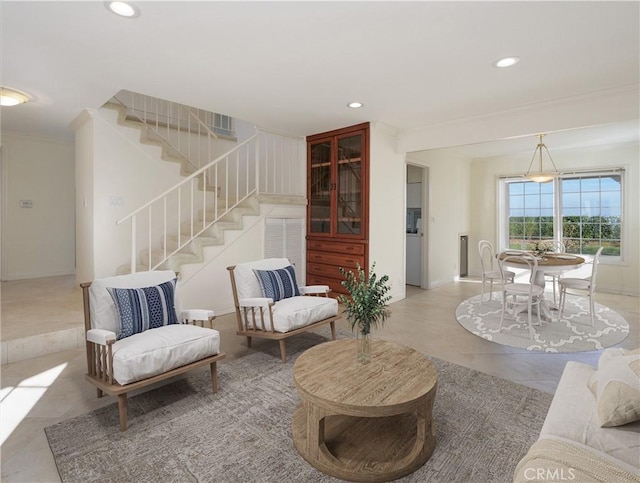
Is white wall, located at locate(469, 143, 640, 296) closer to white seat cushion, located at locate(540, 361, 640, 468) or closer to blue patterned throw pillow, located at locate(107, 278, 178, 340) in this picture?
white seat cushion, located at locate(540, 361, 640, 468)

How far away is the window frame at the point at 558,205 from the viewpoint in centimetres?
600

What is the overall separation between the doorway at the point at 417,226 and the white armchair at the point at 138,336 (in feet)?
14.9

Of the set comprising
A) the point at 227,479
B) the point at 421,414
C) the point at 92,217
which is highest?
the point at 92,217

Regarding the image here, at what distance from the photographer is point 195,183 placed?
546cm

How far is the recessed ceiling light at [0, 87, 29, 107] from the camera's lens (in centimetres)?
354

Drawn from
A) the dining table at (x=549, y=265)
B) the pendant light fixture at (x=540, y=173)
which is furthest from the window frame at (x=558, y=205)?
the dining table at (x=549, y=265)

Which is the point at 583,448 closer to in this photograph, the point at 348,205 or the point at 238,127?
the point at 348,205

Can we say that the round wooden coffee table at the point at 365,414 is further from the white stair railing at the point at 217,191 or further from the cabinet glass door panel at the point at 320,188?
the cabinet glass door panel at the point at 320,188

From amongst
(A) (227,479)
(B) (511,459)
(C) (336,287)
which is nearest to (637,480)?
(B) (511,459)

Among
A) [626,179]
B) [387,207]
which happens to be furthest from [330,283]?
[626,179]

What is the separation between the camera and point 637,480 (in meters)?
1.09

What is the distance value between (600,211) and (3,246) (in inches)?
392

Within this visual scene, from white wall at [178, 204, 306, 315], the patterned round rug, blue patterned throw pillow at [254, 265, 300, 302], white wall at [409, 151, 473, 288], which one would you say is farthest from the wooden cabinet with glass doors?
the patterned round rug

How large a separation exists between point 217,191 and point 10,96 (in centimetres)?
264
